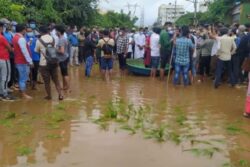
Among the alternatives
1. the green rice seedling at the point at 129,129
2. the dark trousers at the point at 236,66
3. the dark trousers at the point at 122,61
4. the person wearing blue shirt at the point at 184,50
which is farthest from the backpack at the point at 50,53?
the dark trousers at the point at 122,61

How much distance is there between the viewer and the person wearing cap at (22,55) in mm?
9492

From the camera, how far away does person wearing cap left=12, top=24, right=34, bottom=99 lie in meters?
9.49

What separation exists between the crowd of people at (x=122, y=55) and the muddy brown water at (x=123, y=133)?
2.09ft

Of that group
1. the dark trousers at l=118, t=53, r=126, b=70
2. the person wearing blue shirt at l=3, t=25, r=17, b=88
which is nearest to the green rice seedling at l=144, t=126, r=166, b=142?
the person wearing blue shirt at l=3, t=25, r=17, b=88

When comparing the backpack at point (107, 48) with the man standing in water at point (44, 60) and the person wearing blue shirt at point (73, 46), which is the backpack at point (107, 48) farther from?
the person wearing blue shirt at point (73, 46)

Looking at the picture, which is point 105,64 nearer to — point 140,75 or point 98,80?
point 98,80

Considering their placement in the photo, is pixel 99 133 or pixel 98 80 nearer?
pixel 99 133

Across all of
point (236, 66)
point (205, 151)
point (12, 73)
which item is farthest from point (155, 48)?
point (205, 151)

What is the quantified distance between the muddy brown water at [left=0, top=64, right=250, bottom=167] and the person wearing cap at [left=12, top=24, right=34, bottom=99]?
0.55 meters

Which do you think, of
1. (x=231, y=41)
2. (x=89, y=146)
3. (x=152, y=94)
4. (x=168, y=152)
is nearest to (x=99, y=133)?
(x=89, y=146)

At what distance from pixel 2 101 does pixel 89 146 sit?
4.03 meters

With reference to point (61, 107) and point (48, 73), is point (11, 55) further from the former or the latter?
point (61, 107)

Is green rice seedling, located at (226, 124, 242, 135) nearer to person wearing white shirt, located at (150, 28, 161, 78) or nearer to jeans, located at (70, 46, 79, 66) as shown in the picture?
person wearing white shirt, located at (150, 28, 161, 78)

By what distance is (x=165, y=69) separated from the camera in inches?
561
